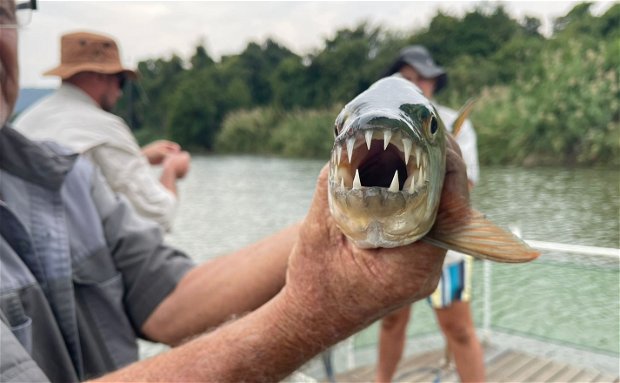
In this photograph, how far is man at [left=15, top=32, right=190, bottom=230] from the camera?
2.64 meters

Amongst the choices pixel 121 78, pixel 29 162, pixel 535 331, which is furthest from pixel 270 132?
pixel 29 162

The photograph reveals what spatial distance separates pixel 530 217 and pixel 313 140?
4.81m

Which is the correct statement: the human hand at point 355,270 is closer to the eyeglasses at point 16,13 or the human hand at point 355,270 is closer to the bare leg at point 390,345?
the eyeglasses at point 16,13

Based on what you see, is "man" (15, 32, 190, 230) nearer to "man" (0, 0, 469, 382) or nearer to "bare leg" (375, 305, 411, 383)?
"man" (0, 0, 469, 382)

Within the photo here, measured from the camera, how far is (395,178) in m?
0.68

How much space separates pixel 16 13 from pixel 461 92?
10.2m

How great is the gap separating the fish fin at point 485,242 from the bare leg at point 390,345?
255 centimetres

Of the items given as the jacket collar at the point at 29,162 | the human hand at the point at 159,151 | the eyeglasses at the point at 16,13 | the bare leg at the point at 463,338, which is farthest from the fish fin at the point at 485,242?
the human hand at the point at 159,151

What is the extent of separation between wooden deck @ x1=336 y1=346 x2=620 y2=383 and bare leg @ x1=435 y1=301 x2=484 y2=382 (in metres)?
0.43

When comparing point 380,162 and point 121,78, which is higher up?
point 380,162

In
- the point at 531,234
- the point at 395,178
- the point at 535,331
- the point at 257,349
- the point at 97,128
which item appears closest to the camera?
the point at 395,178

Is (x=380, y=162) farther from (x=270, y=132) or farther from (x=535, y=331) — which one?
(x=270, y=132)

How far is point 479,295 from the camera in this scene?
418 centimetres

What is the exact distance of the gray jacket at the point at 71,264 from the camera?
1.24 metres
